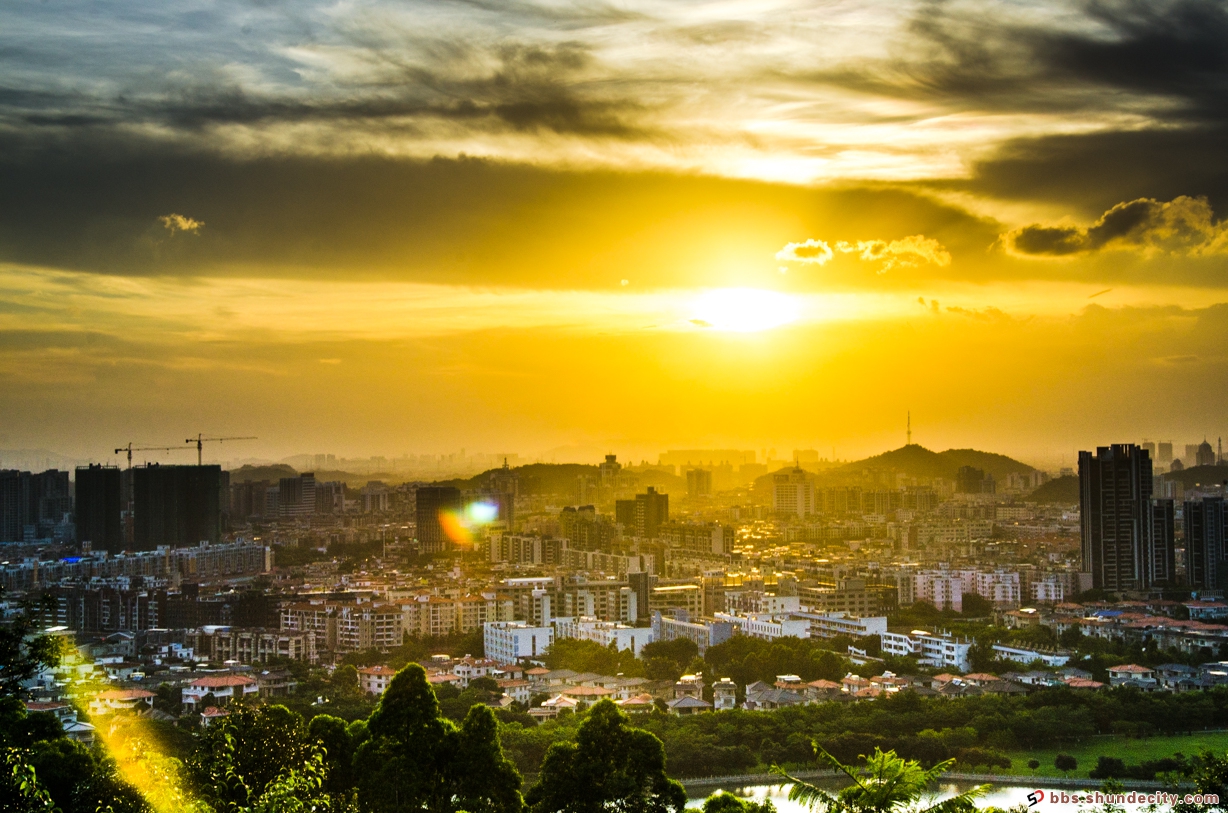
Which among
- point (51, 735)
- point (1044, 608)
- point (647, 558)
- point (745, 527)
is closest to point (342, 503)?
point (745, 527)

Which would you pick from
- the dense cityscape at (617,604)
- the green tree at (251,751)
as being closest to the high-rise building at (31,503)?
the dense cityscape at (617,604)

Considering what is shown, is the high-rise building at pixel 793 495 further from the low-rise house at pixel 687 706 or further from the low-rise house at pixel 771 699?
the low-rise house at pixel 687 706

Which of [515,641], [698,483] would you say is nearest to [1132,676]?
[515,641]

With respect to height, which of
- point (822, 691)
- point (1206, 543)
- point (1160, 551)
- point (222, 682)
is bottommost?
point (822, 691)

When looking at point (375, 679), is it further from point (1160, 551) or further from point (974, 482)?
point (974, 482)

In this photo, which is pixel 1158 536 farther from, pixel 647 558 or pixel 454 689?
pixel 454 689
